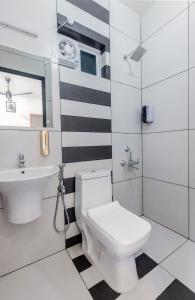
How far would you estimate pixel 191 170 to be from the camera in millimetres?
1456

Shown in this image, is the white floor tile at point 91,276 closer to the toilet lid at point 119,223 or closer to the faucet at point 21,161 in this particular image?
the toilet lid at point 119,223

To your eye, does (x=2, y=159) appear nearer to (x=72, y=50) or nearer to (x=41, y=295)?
(x=41, y=295)

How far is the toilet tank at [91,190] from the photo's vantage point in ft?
4.28

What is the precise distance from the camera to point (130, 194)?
186 cm

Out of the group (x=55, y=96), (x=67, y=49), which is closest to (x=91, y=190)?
(x=55, y=96)

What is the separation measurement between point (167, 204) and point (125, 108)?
1.16 m

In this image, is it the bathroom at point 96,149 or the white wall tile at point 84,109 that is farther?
the white wall tile at point 84,109

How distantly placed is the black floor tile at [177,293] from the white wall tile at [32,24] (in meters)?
1.93

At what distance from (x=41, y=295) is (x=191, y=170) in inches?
60.4

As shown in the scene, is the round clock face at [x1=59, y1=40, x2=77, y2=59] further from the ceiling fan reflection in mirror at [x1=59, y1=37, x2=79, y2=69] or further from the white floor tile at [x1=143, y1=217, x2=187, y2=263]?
the white floor tile at [x1=143, y1=217, x2=187, y2=263]

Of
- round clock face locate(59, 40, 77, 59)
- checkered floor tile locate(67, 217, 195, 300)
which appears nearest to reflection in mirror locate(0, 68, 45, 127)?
round clock face locate(59, 40, 77, 59)

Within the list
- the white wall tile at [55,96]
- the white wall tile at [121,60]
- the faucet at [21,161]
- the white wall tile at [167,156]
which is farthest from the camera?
the white wall tile at [121,60]

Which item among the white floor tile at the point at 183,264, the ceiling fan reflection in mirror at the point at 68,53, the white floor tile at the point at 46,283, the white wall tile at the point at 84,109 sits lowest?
the white floor tile at the point at 46,283

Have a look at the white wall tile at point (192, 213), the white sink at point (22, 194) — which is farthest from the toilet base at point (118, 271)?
the white wall tile at point (192, 213)
